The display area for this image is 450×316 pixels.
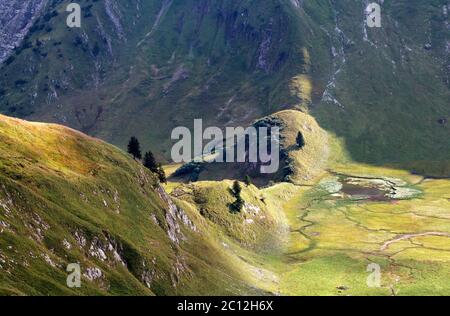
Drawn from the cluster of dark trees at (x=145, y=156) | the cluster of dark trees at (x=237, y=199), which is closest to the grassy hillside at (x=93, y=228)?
the cluster of dark trees at (x=145, y=156)

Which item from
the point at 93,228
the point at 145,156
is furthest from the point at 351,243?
the point at 93,228

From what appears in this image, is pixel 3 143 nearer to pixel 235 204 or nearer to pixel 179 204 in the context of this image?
pixel 179 204

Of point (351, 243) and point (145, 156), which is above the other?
point (145, 156)

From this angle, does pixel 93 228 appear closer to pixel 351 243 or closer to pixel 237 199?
pixel 237 199

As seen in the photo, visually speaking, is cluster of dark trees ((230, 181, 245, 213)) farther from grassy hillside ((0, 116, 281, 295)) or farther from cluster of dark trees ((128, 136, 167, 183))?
grassy hillside ((0, 116, 281, 295))

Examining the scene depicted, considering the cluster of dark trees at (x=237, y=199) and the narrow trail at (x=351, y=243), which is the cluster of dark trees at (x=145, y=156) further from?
the narrow trail at (x=351, y=243)

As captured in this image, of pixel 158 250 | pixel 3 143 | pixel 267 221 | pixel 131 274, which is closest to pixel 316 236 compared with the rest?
pixel 267 221

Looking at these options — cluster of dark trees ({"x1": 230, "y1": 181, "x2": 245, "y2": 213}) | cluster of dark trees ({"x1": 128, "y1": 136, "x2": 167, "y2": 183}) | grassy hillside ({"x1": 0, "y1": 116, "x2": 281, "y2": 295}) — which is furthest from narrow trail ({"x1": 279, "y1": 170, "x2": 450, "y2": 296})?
cluster of dark trees ({"x1": 128, "y1": 136, "x2": 167, "y2": 183})

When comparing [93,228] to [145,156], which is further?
[145,156]
